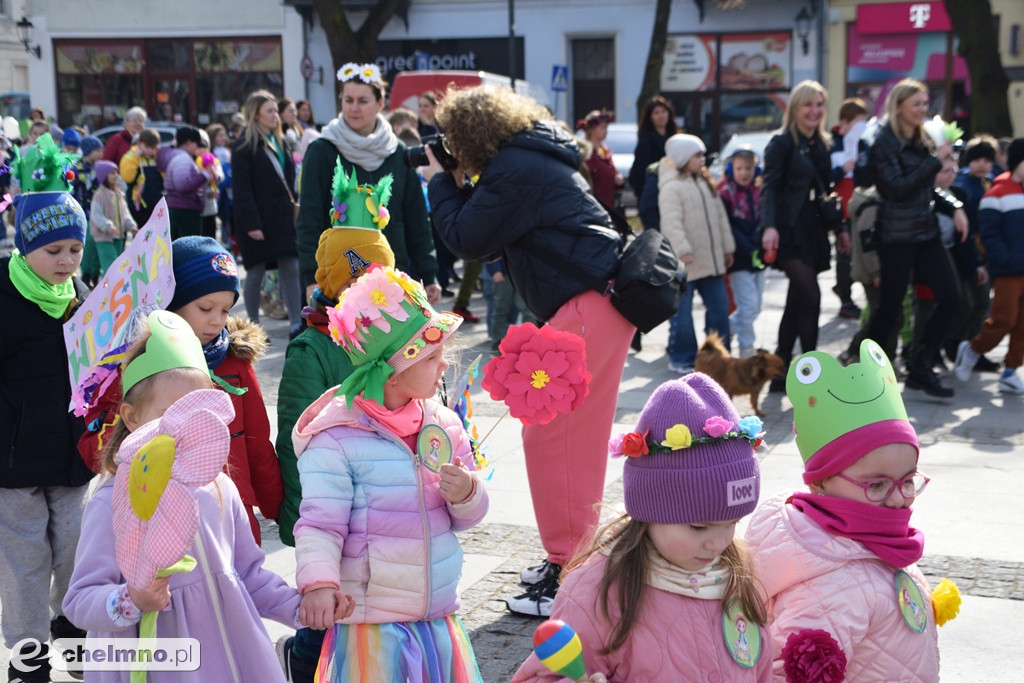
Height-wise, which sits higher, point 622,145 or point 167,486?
point 622,145

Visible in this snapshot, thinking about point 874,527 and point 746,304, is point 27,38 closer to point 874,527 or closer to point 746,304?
point 746,304

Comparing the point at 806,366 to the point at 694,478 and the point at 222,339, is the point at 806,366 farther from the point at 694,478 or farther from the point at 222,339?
the point at 222,339

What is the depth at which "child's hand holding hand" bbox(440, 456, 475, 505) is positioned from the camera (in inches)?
113

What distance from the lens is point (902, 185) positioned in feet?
24.9

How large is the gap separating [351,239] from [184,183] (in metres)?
7.88

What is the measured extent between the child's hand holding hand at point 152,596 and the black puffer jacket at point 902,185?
6.34 m

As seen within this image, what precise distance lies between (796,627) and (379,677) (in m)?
1.04

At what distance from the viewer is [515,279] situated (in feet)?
15.0

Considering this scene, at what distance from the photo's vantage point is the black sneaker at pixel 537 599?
14.3 ft

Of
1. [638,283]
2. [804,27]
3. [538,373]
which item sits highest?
[804,27]

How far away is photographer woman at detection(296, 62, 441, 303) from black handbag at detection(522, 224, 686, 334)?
199 cm

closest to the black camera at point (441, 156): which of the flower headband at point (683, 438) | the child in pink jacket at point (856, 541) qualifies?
the child in pink jacket at point (856, 541)

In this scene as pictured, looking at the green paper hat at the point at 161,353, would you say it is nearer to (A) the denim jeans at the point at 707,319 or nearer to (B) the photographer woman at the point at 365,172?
(B) the photographer woman at the point at 365,172

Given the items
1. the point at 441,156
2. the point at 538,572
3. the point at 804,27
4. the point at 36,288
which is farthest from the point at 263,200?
the point at 804,27
